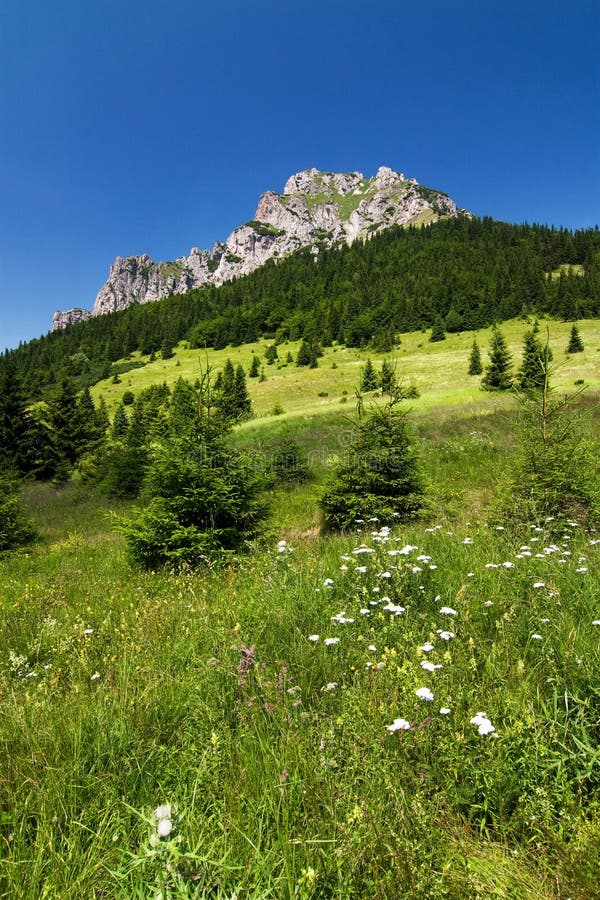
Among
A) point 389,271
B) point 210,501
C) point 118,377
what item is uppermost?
point 389,271

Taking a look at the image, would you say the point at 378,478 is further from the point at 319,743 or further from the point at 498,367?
the point at 498,367

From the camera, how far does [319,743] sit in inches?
76.6

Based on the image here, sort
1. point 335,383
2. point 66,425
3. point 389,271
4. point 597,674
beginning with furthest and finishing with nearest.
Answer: point 389,271 → point 335,383 → point 66,425 → point 597,674

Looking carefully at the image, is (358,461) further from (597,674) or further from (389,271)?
(389,271)

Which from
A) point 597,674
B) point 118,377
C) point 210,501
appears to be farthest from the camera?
point 118,377

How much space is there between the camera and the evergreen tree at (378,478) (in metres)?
8.07

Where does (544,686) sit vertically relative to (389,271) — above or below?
below

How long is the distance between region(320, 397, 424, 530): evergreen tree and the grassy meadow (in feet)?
12.0

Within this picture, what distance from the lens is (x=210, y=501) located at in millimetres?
7340

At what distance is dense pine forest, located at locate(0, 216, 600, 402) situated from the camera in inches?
3669

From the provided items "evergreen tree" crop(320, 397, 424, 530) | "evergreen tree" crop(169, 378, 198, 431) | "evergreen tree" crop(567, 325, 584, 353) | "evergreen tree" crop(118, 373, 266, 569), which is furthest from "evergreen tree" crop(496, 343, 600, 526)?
"evergreen tree" crop(567, 325, 584, 353)

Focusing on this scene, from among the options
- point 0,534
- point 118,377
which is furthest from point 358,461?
point 118,377

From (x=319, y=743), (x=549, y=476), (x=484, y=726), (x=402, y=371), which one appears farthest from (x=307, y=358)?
(x=484, y=726)

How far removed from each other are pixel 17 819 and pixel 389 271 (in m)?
143
